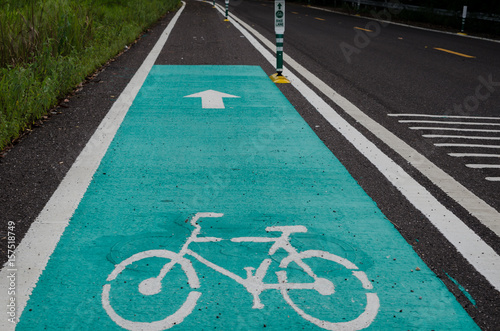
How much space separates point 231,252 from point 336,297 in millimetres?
782

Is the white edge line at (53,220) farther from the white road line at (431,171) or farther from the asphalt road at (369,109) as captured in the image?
the white road line at (431,171)

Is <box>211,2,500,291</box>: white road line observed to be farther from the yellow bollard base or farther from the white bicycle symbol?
the yellow bollard base

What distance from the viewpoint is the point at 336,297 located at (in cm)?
305

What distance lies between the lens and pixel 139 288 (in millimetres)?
3111

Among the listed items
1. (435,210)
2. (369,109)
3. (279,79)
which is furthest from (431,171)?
(279,79)

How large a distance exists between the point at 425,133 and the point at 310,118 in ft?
4.79

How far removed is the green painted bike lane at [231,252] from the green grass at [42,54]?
61.1 inches

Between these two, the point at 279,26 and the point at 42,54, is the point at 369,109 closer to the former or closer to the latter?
the point at 279,26

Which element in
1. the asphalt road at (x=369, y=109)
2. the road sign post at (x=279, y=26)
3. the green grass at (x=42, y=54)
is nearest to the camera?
the asphalt road at (x=369, y=109)

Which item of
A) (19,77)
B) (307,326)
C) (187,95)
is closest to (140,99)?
(187,95)

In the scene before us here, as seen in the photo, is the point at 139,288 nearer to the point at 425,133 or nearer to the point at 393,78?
the point at 425,133

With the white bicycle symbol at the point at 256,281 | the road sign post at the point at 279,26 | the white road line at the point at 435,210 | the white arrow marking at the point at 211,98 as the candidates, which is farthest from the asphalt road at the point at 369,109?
the white arrow marking at the point at 211,98

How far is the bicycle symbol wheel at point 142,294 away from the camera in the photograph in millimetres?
2807

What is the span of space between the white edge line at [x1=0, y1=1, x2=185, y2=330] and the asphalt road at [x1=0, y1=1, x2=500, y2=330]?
0.30ft
